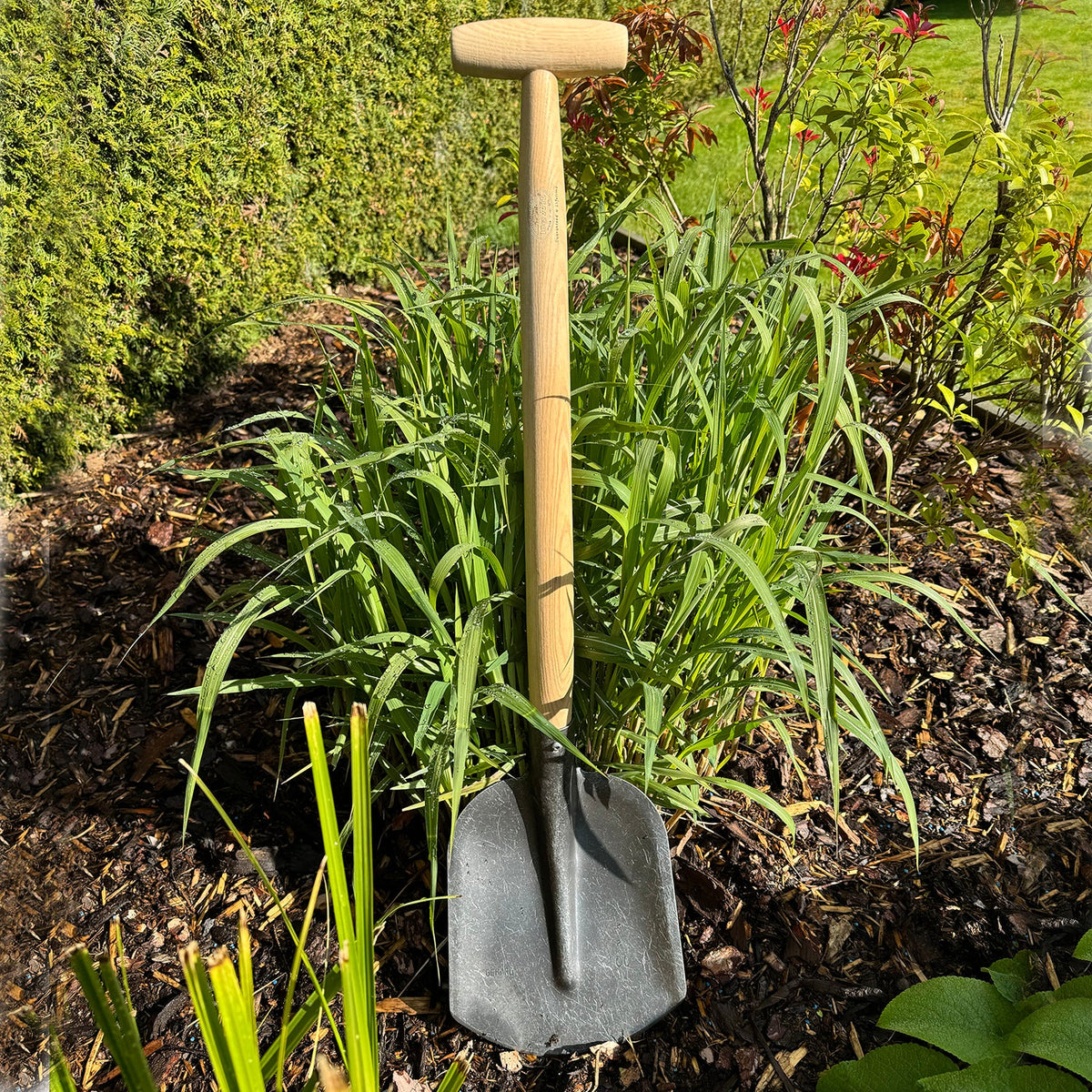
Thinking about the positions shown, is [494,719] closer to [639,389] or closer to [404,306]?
[639,389]

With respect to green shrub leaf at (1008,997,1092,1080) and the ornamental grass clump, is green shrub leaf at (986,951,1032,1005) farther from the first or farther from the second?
the ornamental grass clump

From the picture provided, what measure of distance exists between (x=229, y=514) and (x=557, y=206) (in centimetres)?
139

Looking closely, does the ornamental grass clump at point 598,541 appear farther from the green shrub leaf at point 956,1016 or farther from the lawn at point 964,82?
the lawn at point 964,82

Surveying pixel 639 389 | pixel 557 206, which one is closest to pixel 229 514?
pixel 639 389

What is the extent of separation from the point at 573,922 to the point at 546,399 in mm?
808

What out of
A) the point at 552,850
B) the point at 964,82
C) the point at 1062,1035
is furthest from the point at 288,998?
the point at 964,82

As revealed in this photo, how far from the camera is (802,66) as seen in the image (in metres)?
2.10

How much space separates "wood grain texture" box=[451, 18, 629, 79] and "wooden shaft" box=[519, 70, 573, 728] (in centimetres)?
2

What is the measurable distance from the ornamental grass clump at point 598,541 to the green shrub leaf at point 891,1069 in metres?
0.31

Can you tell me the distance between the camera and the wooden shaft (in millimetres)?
1104

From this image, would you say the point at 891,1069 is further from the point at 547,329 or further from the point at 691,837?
the point at 547,329

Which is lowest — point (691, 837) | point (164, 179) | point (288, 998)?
point (691, 837)

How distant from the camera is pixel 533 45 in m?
1.09

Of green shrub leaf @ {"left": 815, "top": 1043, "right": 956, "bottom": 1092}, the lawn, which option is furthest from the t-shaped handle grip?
the lawn
